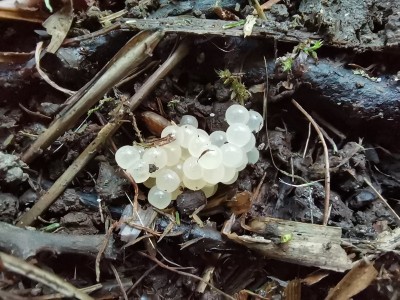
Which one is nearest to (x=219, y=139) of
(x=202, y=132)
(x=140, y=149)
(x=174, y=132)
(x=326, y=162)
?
(x=202, y=132)

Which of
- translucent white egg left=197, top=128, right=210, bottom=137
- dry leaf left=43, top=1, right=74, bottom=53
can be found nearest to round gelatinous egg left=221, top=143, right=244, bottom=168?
translucent white egg left=197, top=128, right=210, bottom=137

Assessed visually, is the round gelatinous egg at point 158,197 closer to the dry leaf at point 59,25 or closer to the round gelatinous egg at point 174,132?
the round gelatinous egg at point 174,132

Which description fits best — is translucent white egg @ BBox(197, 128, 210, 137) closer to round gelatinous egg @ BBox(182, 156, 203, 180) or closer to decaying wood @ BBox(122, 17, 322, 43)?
round gelatinous egg @ BBox(182, 156, 203, 180)

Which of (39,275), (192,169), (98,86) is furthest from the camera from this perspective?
(98,86)

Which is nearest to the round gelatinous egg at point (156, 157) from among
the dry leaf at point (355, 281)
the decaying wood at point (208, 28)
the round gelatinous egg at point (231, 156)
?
the round gelatinous egg at point (231, 156)

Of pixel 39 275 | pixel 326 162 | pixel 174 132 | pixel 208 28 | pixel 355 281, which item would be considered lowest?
pixel 355 281

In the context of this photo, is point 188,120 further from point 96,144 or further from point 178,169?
point 96,144
